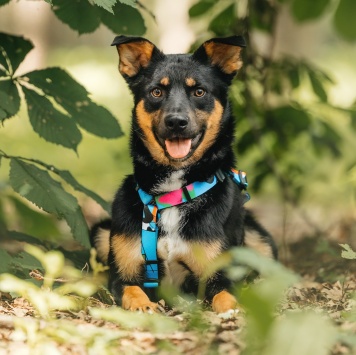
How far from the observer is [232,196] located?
15.0 feet

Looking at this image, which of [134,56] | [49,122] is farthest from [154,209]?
[134,56]

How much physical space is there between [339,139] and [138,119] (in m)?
2.69

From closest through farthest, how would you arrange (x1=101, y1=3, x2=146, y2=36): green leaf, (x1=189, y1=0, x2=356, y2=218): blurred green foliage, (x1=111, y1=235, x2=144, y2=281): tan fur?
(x1=111, y1=235, x2=144, y2=281): tan fur, (x1=101, y1=3, x2=146, y2=36): green leaf, (x1=189, y1=0, x2=356, y2=218): blurred green foliage

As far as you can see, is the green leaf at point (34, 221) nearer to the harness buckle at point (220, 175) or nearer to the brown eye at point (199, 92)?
the harness buckle at point (220, 175)

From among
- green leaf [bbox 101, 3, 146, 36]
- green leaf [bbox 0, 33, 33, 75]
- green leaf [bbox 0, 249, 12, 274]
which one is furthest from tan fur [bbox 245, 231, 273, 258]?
green leaf [bbox 0, 33, 33, 75]

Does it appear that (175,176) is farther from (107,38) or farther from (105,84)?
(107,38)

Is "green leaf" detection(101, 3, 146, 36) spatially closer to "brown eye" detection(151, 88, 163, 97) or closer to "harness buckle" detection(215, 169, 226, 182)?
"brown eye" detection(151, 88, 163, 97)

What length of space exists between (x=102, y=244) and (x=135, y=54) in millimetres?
1363

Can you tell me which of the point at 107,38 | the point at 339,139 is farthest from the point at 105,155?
the point at 107,38

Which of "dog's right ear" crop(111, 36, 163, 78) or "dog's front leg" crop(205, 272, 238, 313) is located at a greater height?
"dog's right ear" crop(111, 36, 163, 78)

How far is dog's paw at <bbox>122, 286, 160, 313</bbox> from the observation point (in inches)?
158

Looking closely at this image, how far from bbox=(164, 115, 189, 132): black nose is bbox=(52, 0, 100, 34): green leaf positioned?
2.91 feet

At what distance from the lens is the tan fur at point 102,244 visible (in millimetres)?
5082

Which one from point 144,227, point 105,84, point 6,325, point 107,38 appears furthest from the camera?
point 107,38
